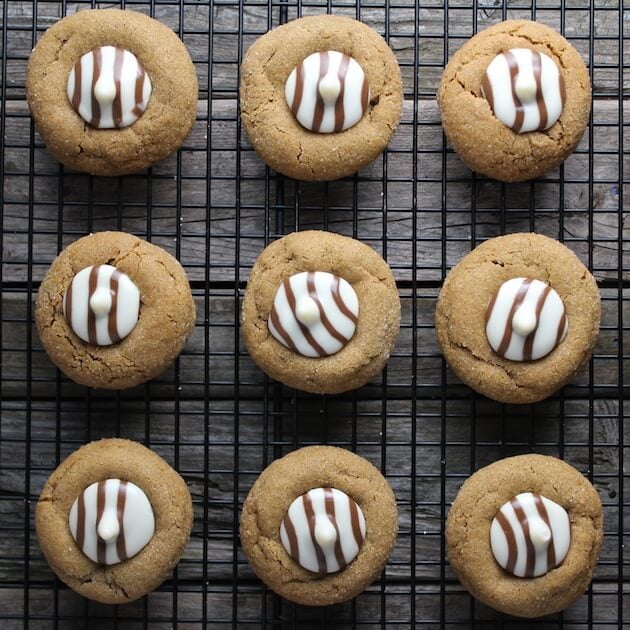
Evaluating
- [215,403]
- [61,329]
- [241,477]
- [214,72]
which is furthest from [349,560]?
[214,72]

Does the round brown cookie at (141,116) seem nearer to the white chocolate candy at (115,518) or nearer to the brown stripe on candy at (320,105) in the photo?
the brown stripe on candy at (320,105)

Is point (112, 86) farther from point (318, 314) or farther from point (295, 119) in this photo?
point (318, 314)

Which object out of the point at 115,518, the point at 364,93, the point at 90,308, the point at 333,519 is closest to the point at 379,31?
the point at 364,93

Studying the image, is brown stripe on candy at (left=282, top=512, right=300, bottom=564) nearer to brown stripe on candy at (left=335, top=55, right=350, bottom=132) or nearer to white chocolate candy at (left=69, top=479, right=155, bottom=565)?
white chocolate candy at (left=69, top=479, right=155, bottom=565)

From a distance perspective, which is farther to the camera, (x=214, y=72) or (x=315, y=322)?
(x=214, y=72)

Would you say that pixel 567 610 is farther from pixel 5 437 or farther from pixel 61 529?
pixel 5 437

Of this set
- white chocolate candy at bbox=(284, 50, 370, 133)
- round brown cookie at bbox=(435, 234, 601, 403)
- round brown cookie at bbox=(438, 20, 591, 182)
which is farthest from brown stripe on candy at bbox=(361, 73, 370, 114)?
round brown cookie at bbox=(435, 234, 601, 403)

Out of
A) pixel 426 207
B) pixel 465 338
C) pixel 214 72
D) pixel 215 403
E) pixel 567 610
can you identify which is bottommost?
pixel 567 610
